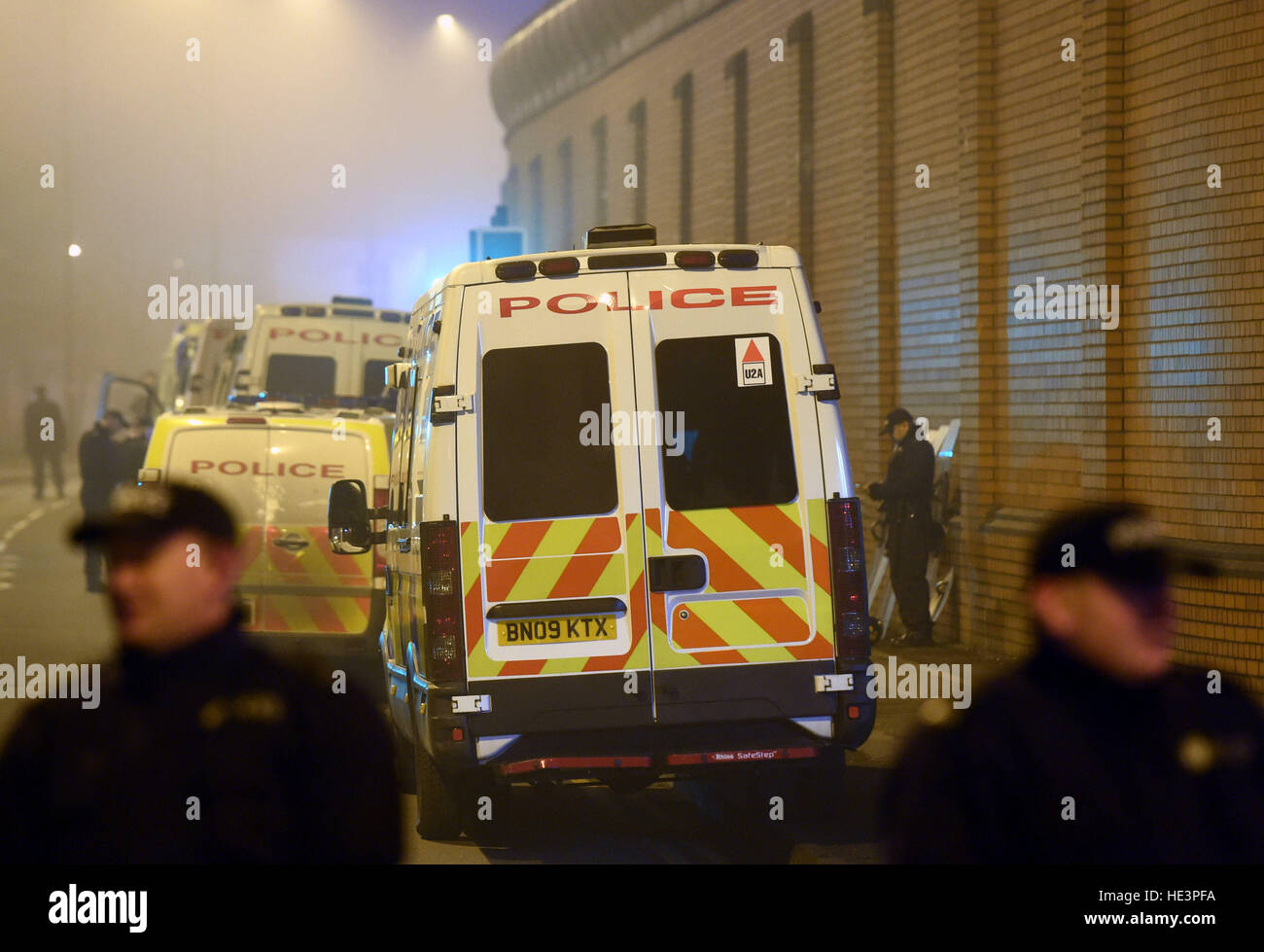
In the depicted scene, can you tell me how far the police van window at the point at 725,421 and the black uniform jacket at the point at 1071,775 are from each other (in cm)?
428

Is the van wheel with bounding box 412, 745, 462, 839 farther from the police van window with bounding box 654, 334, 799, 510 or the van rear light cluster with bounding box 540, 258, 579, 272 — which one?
the van rear light cluster with bounding box 540, 258, 579, 272

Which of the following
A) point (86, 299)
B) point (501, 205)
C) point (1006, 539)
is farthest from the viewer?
point (86, 299)

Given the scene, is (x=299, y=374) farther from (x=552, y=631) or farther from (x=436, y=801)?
(x=552, y=631)

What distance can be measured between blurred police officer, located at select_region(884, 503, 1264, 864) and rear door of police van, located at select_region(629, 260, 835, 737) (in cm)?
421

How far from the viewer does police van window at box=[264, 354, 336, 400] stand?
1848 cm

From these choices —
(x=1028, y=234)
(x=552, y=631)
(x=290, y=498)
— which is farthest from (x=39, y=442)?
(x=552, y=631)

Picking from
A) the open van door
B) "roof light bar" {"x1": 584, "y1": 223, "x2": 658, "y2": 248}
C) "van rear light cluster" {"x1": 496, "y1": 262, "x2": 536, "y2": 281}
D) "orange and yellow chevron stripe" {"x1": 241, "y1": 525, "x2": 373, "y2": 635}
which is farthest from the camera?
the open van door

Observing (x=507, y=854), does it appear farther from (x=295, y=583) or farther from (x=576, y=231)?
(x=576, y=231)

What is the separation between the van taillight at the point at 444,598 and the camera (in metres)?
7.29

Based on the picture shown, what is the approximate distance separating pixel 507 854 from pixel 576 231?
25.6 metres

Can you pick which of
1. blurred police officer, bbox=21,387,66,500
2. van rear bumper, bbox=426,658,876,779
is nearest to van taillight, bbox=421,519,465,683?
van rear bumper, bbox=426,658,876,779

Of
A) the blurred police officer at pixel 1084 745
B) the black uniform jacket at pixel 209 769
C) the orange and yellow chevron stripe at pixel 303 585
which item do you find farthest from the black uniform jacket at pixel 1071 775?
the orange and yellow chevron stripe at pixel 303 585
